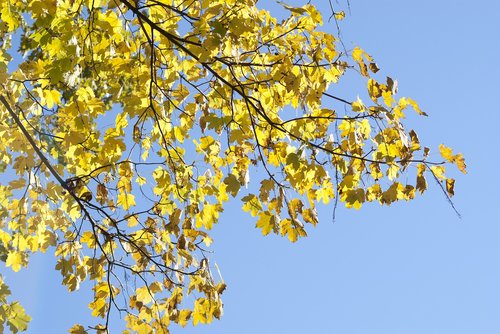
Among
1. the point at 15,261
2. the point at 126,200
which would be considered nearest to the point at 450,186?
the point at 126,200

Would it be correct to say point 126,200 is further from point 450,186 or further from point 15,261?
point 450,186

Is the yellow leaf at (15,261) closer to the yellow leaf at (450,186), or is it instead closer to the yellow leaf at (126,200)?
the yellow leaf at (126,200)

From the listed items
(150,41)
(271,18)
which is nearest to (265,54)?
(271,18)

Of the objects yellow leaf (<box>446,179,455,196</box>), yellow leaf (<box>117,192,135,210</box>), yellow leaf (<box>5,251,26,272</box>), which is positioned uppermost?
yellow leaf (<box>117,192,135,210</box>)

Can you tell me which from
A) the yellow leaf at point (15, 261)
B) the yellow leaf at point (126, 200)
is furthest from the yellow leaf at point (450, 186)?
the yellow leaf at point (15, 261)

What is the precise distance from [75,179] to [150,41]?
37.2 inches

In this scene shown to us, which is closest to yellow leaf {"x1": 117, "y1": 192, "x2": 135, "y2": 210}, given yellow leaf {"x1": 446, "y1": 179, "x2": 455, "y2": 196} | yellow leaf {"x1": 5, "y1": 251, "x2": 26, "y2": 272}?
yellow leaf {"x1": 5, "y1": 251, "x2": 26, "y2": 272}

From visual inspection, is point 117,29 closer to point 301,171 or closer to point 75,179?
point 75,179

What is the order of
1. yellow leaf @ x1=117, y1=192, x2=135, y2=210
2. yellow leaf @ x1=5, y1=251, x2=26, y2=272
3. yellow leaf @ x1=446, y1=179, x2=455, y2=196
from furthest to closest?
yellow leaf @ x1=117, y1=192, x2=135, y2=210 → yellow leaf @ x1=5, y1=251, x2=26, y2=272 → yellow leaf @ x1=446, y1=179, x2=455, y2=196

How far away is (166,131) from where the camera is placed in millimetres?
4895

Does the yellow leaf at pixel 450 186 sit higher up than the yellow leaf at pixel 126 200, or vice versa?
the yellow leaf at pixel 126 200

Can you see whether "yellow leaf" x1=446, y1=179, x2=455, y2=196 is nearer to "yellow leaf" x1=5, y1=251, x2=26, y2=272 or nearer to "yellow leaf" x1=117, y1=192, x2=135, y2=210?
"yellow leaf" x1=117, y1=192, x2=135, y2=210

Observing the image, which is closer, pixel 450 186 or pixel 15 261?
pixel 450 186

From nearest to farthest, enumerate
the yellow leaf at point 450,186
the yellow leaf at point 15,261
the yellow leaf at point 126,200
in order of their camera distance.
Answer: the yellow leaf at point 450,186, the yellow leaf at point 15,261, the yellow leaf at point 126,200
